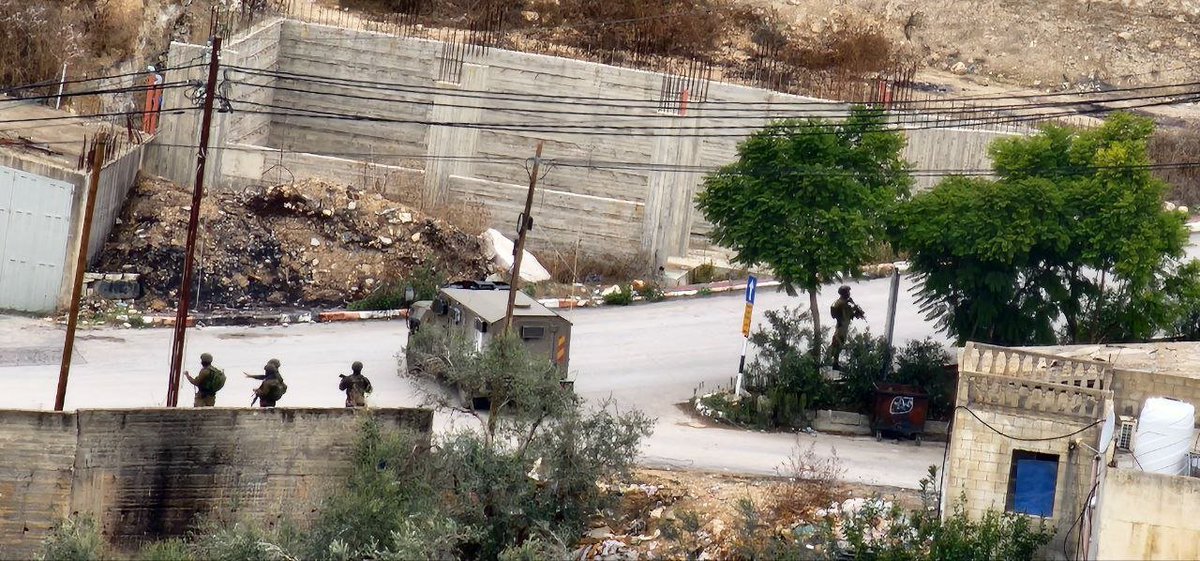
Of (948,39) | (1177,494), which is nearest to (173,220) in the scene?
(1177,494)

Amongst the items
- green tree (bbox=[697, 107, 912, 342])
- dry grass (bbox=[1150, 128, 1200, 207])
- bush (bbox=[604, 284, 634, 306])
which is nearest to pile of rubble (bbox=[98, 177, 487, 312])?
bush (bbox=[604, 284, 634, 306])

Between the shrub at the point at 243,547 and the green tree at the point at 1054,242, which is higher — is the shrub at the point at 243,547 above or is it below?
below

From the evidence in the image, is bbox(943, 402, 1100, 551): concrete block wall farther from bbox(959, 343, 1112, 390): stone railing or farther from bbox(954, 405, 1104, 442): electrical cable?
bbox(959, 343, 1112, 390): stone railing

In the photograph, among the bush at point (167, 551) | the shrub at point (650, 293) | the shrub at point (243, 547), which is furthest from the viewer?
the shrub at point (650, 293)

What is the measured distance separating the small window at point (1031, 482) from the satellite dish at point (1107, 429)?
0.79 metres

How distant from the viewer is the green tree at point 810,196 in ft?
80.1

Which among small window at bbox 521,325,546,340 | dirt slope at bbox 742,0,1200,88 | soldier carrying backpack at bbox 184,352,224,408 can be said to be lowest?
soldier carrying backpack at bbox 184,352,224,408

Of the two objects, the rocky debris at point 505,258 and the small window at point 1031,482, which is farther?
the rocky debris at point 505,258

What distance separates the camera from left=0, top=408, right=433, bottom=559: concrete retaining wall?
19.5 meters

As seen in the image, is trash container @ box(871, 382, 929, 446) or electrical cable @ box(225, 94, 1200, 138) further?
electrical cable @ box(225, 94, 1200, 138)

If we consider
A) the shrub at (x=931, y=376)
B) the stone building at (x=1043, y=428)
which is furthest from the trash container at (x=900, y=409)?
the stone building at (x=1043, y=428)

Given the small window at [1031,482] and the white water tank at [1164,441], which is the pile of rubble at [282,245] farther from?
the white water tank at [1164,441]

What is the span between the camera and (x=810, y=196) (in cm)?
2486

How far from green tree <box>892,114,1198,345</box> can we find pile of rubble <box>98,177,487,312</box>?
9.64 m
